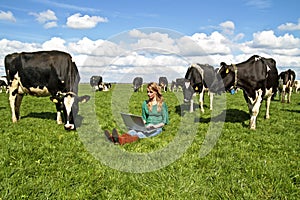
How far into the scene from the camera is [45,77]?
9.89 m

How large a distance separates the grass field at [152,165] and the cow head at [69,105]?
1.06ft

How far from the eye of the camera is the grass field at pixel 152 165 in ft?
14.1

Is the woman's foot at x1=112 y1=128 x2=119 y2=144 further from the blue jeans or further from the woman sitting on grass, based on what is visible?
the woman sitting on grass

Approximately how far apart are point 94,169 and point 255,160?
323 centimetres

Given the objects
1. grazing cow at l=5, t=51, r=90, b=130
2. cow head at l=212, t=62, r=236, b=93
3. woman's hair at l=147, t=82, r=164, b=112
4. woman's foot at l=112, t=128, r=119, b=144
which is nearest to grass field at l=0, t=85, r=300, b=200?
woman's foot at l=112, t=128, r=119, b=144

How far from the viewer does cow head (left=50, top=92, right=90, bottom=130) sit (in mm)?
8547

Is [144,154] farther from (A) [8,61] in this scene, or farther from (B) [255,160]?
(A) [8,61]

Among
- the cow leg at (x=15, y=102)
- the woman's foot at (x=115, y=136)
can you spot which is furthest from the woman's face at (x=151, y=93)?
the cow leg at (x=15, y=102)

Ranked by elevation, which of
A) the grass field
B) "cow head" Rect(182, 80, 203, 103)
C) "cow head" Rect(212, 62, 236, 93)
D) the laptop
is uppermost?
"cow head" Rect(212, 62, 236, 93)

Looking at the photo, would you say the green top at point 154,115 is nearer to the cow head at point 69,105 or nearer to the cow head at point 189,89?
the cow head at point 69,105

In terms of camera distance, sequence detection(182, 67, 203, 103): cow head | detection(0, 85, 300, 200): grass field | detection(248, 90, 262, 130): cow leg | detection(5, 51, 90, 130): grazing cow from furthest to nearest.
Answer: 1. detection(182, 67, 203, 103): cow head
2. detection(5, 51, 90, 130): grazing cow
3. detection(248, 90, 262, 130): cow leg
4. detection(0, 85, 300, 200): grass field

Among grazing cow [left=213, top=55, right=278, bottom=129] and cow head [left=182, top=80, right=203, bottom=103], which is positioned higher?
grazing cow [left=213, top=55, right=278, bottom=129]

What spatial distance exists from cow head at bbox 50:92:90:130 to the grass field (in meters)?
→ 0.32

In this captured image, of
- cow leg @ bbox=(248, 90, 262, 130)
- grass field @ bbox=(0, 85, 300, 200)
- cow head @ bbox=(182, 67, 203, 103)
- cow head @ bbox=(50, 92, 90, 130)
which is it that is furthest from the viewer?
cow head @ bbox=(182, 67, 203, 103)
